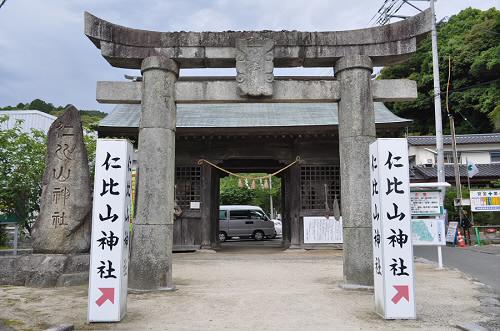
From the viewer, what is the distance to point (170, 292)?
7.39m

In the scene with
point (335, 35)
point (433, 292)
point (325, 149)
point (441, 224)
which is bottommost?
point (433, 292)

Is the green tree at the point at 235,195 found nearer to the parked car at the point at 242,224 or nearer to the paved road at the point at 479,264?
the parked car at the point at 242,224

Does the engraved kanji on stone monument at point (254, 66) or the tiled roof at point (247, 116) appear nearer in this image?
the engraved kanji on stone monument at point (254, 66)

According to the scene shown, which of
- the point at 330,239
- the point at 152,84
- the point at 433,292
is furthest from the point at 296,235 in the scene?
the point at 152,84

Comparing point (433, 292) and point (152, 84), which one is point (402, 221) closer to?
point (433, 292)

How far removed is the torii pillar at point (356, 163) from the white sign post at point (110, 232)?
13.8ft

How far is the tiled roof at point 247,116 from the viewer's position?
48.8ft

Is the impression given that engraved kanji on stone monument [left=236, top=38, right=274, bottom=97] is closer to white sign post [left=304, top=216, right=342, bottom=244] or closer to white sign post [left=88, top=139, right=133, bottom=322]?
white sign post [left=88, top=139, right=133, bottom=322]

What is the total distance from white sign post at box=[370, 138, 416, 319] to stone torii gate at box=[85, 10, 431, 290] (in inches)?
79.5

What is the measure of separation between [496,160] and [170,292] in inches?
1371

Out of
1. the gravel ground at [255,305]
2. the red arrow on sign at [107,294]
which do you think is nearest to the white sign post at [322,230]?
the gravel ground at [255,305]

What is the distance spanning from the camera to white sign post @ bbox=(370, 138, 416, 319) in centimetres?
531

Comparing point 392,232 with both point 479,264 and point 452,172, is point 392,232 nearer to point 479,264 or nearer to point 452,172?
point 479,264

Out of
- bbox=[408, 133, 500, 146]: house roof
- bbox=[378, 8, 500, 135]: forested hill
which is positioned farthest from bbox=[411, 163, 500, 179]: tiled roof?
bbox=[378, 8, 500, 135]: forested hill
